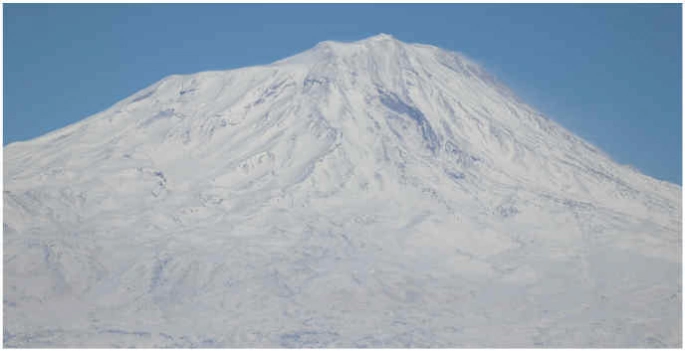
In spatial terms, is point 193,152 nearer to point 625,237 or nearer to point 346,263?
point 346,263

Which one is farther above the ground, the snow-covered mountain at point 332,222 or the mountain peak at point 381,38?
the mountain peak at point 381,38

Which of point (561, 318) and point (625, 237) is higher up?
point (625, 237)

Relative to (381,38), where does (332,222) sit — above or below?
below

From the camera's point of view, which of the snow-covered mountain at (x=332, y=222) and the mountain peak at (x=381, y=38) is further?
the mountain peak at (x=381, y=38)

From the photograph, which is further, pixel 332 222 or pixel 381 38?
pixel 381 38

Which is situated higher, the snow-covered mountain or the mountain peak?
the mountain peak

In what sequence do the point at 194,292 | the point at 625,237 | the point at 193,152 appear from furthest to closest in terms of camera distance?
the point at 193,152
the point at 625,237
the point at 194,292

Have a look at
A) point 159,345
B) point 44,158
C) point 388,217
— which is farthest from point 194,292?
point 44,158

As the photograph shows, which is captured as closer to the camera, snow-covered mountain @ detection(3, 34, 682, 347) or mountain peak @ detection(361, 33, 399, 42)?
snow-covered mountain @ detection(3, 34, 682, 347)
